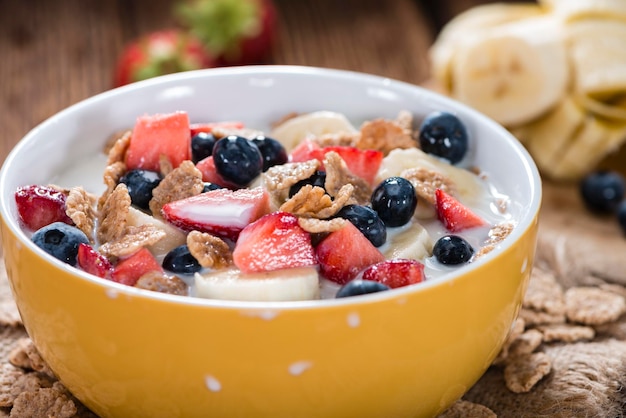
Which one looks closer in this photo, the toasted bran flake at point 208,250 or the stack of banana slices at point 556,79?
the toasted bran flake at point 208,250

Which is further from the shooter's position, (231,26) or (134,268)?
(231,26)

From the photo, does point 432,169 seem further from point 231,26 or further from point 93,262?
point 231,26

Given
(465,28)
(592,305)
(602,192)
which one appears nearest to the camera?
(592,305)

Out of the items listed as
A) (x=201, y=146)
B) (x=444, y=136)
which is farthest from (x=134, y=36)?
(x=444, y=136)

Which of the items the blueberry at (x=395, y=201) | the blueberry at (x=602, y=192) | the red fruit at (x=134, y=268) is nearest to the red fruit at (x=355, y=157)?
the blueberry at (x=395, y=201)

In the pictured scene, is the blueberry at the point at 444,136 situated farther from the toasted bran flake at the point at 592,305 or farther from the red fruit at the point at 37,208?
the red fruit at the point at 37,208

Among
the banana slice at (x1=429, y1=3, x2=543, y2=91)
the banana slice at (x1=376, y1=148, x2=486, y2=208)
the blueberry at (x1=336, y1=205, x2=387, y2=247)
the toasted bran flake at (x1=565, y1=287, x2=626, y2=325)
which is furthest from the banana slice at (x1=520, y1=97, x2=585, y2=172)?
the blueberry at (x1=336, y1=205, x2=387, y2=247)
